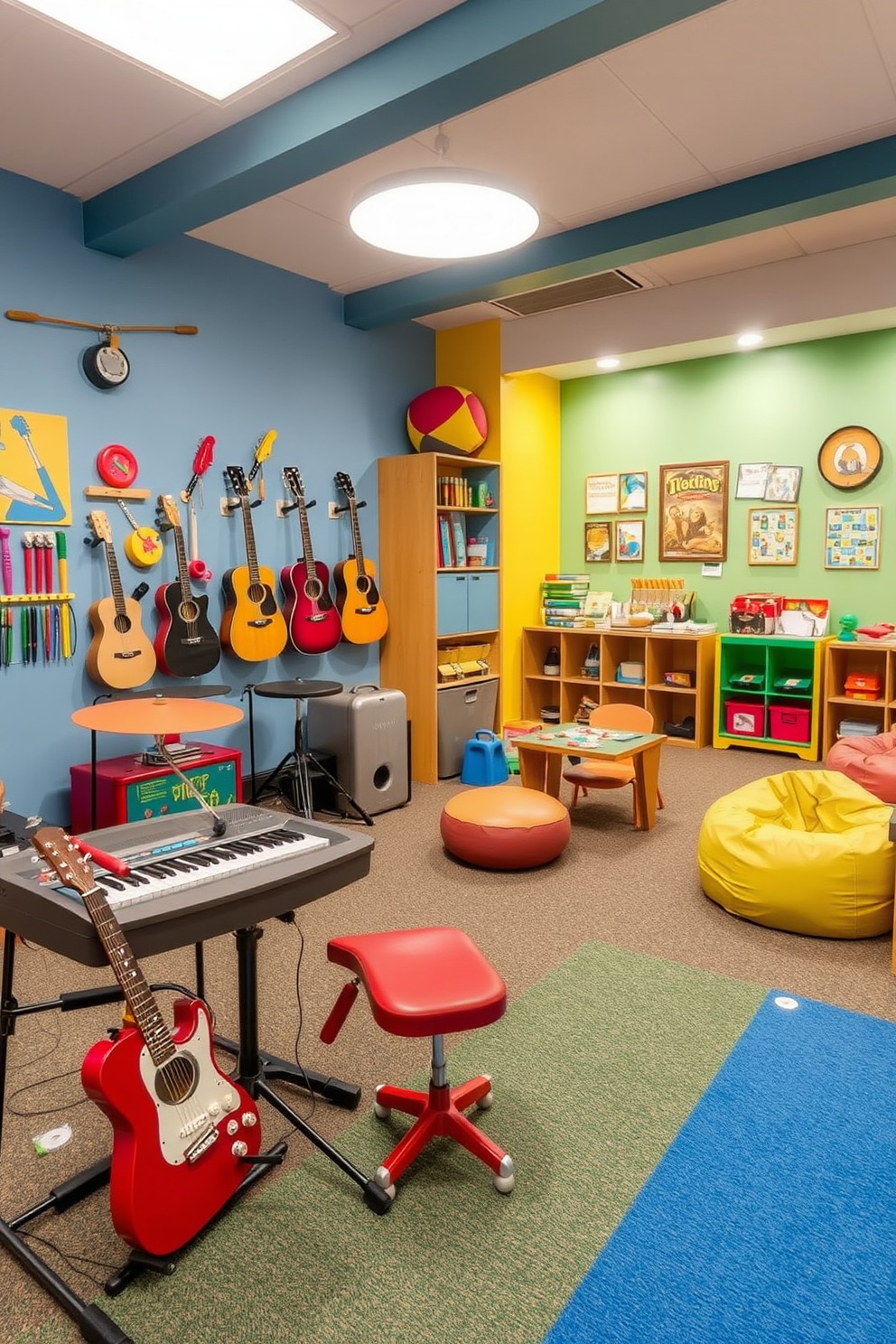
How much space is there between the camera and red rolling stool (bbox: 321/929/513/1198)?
5.60 feet

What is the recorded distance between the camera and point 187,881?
5.53 feet

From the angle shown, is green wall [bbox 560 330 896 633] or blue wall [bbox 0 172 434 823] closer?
blue wall [bbox 0 172 434 823]

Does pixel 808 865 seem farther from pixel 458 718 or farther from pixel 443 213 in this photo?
pixel 458 718

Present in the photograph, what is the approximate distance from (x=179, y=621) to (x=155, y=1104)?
2967mm

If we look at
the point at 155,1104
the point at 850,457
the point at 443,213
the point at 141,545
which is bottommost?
the point at 155,1104

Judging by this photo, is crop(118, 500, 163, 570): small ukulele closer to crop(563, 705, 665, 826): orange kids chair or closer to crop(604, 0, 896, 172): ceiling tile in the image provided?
crop(563, 705, 665, 826): orange kids chair

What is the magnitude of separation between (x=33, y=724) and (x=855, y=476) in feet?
16.3

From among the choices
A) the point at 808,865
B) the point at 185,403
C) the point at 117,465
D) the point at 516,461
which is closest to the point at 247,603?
the point at 117,465

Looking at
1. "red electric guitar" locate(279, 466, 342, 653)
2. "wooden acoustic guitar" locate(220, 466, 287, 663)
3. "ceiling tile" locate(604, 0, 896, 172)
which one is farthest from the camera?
"red electric guitar" locate(279, 466, 342, 653)

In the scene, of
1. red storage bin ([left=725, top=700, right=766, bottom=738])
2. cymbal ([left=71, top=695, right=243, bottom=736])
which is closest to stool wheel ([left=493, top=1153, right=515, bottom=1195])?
cymbal ([left=71, top=695, right=243, bottom=736])

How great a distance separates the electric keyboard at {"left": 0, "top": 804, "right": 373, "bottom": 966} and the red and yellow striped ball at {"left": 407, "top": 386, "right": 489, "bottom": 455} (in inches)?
153

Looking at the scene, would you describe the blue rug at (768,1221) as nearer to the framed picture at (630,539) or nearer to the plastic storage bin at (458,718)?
the plastic storage bin at (458,718)

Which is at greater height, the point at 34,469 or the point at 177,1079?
the point at 34,469

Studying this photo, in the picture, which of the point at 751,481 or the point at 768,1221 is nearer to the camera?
the point at 768,1221
